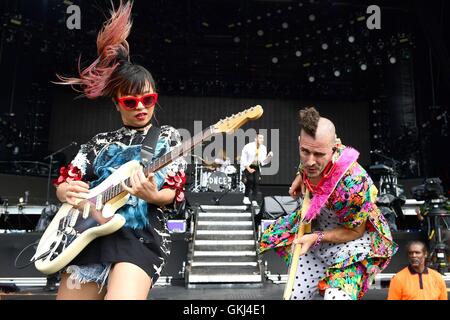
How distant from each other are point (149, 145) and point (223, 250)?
214 inches

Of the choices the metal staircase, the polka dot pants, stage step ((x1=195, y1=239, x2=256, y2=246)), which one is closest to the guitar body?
the polka dot pants

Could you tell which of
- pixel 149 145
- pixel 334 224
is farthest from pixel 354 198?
pixel 149 145

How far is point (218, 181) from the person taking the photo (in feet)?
41.4

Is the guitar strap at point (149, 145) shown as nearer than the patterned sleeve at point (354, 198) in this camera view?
Yes

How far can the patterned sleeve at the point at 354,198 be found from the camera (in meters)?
2.19

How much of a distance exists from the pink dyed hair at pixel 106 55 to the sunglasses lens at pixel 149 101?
224 millimetres

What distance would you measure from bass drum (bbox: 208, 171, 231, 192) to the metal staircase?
3.64m

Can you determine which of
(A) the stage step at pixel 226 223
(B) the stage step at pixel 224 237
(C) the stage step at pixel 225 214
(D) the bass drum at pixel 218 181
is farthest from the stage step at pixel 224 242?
(D) the bass drum at pixel 218 181

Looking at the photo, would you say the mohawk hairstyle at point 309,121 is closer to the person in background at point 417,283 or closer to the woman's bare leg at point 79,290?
the woman's bare leg at point 79,290

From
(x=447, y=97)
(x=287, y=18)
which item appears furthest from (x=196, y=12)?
(x=447, y=97)

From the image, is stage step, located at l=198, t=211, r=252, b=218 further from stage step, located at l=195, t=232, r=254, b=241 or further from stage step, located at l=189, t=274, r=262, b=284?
stage step, located at l=189, t=274, r=262, b=284

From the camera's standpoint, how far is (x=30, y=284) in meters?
6.48

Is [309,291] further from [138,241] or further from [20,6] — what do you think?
[20,6]
